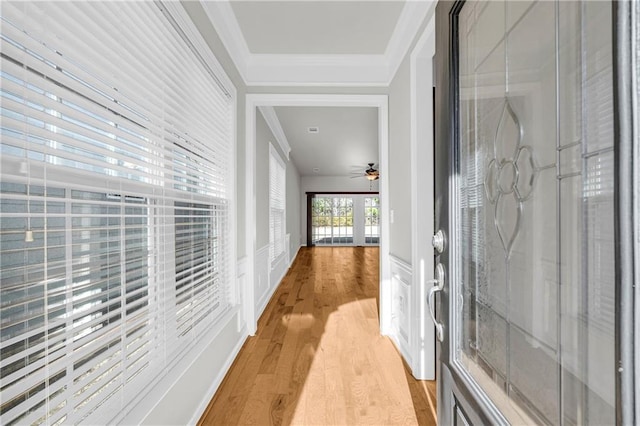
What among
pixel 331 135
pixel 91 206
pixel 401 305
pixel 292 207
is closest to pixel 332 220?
pixel 292 207

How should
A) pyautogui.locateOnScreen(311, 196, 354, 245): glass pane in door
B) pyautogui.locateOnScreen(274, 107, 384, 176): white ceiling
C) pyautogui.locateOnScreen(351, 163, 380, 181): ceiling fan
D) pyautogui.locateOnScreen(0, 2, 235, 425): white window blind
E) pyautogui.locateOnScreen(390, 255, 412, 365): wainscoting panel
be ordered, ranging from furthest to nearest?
1. pyautogui.locateOnScreen(311, 196, 354, 245): glass pane in door
2. pyautogui.locateOnScreen(351, 163, 380, 181): ceiling fan
3. pyautogui.locateOnScreen(274, 107, 384, 176): white ceiling
4. pyautogui.locateOnScreen(390, 255, 412, 365): wainscoting panel
5. pyautogui.locateOnScreen(0, 2, 235, 425): white window blind

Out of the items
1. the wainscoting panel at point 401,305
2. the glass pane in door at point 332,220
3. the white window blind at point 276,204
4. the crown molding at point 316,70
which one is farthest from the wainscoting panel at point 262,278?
the glass pane in door at point 332,220

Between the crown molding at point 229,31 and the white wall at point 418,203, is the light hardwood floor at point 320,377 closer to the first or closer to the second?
the white wall at point 418,203

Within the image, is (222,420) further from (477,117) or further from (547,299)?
(477,117)

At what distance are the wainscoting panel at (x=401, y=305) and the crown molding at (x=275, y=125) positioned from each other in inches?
90.5

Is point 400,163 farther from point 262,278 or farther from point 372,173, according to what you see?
point 372,173

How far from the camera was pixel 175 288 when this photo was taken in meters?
1.46

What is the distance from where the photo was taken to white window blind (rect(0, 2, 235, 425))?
70 cm

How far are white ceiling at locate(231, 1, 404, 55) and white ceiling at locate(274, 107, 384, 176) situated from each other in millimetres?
1263

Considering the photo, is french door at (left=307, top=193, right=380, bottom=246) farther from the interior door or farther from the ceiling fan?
the interior door

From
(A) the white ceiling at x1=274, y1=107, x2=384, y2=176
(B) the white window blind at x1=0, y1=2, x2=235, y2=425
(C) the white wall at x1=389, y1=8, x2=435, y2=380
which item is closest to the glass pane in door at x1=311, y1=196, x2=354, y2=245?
(A) the white ceiling at x1=274, y1=107, x2=384, y2=176

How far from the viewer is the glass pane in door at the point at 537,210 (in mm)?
505

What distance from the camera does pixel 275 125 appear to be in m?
4.29

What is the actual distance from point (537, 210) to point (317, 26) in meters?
2.16
